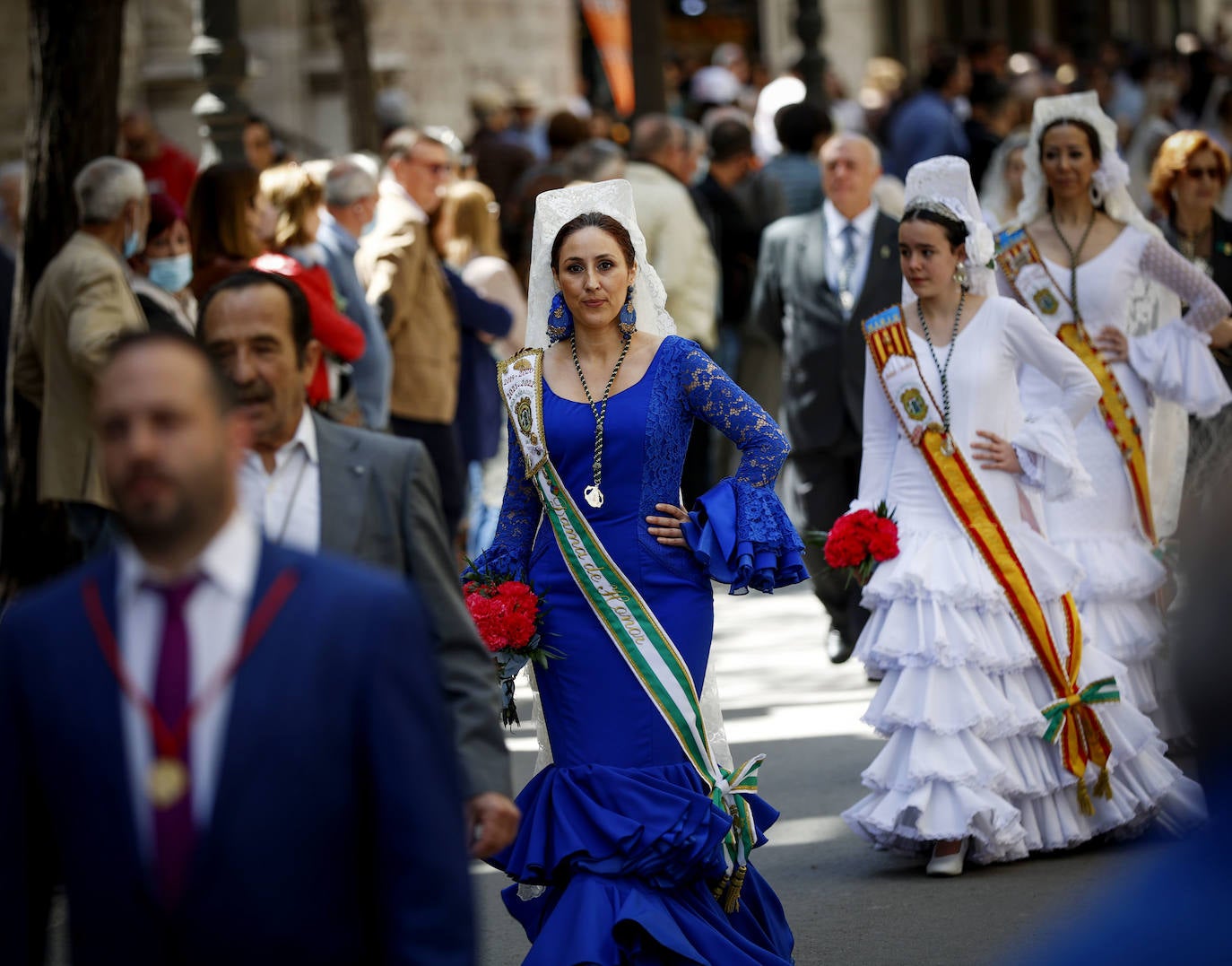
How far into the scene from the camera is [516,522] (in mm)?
6070

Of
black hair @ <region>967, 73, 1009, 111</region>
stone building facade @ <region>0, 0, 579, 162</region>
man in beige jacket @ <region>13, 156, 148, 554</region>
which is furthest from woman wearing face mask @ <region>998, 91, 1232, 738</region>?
stone building facade @ <region>0, 0, 579, 162</region>

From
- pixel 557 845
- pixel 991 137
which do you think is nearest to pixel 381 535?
pixel 557 845

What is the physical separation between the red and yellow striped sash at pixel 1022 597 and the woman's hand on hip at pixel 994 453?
2.1 inches

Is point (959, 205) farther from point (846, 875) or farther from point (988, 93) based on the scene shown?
point (988, 93)

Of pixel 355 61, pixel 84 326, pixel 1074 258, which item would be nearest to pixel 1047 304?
pixel 1074 258

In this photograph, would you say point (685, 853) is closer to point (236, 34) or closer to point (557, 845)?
point (557, 845)

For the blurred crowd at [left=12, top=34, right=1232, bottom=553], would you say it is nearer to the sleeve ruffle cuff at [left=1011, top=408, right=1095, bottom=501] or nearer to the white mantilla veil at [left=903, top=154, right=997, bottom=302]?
the white mantilla veil at [left=903, top=154, right=997, bottom=302]

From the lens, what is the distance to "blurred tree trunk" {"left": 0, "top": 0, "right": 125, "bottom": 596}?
9.16 metres

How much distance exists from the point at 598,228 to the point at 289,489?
2068 mm

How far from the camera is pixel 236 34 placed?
470 inches

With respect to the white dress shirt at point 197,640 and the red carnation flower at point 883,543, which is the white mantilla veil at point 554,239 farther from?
the white dress shirt at point 197,640

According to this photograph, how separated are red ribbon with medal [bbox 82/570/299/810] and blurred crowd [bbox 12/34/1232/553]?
2.88 metres

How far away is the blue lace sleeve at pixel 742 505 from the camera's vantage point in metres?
5.77

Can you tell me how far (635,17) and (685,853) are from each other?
42.1 ft
